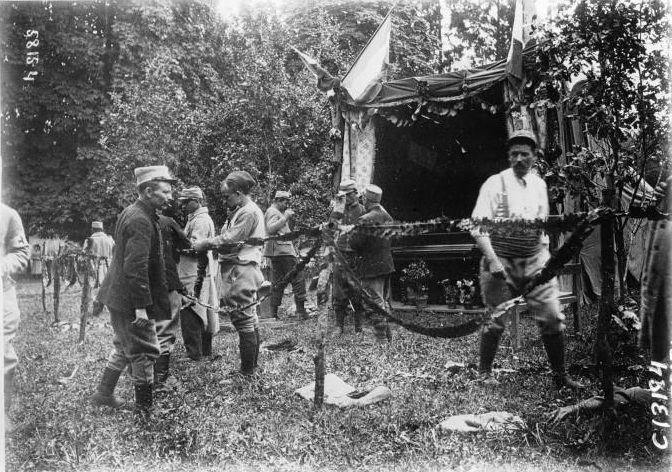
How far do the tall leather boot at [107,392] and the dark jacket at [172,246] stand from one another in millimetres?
887

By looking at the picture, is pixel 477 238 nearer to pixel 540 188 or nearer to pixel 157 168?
pixel 540 188

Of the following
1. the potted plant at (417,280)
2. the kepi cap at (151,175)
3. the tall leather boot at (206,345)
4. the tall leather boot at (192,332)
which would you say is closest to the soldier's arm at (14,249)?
the kepi cap at (151,175)

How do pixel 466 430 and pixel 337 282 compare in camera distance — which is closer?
pixel 466 430

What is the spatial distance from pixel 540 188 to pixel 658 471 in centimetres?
221

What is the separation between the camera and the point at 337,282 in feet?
23.0

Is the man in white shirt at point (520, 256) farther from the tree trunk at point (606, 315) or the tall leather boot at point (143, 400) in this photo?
the tall leather boot at point (143, 400)

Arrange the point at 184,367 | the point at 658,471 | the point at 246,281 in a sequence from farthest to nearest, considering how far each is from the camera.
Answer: the point at 184,367 < the point at 246,281 < the point at 658,471

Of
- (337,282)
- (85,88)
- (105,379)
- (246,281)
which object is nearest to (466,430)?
(246,281)

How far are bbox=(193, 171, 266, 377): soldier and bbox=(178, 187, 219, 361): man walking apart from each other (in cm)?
66

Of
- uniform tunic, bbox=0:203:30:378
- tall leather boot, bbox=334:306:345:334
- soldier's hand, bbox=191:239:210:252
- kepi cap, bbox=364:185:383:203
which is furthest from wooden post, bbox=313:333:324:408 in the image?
kepi cap, bbox=364:185:383:203

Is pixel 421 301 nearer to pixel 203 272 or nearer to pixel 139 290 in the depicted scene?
pixel 203 272

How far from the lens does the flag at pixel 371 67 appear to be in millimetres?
7453

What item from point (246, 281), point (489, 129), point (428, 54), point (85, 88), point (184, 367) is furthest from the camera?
point (428, 54)

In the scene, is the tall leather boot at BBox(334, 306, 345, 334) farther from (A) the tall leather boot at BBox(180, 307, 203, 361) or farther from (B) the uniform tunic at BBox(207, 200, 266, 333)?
(B) the uniform tunic at BBox(207, 200, 266, 333)
